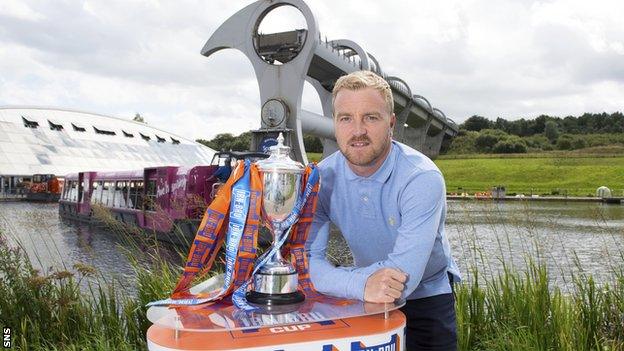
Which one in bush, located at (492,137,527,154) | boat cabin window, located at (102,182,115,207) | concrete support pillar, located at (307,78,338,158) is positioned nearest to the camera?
boat cabin window, located at (102,182,115,207)

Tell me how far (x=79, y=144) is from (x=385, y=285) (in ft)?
196

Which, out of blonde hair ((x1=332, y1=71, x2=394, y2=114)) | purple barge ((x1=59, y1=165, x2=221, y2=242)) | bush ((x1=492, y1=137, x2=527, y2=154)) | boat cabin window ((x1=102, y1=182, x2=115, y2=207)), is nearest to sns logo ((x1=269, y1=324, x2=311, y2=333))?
blonde hair ((x1=332, y1=71, x2=394, y2=114))

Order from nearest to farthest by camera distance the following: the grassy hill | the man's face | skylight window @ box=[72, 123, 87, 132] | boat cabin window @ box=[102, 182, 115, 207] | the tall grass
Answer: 1. the man's face
2. the tall grass
3. boat cabin window @ box=[102, 182, 115, 207]
4. the grassy hill
5. skylight window @ box=[72, 123, 87, 132]

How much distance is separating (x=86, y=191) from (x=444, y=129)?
5914 centimetres

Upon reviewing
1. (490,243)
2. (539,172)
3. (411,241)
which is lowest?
(490,243)

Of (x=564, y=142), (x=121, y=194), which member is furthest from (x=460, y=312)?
(x=564, y=142)

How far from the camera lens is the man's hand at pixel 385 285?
2287mm

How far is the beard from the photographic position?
7.97 feet

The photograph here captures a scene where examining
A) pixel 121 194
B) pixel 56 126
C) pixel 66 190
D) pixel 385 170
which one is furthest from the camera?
pixel 56 126

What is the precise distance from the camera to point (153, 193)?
19.6 metres

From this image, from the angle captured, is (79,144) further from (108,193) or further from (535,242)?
(535,242)

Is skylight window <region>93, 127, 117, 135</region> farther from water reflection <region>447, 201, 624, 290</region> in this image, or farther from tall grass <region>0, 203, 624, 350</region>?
tall grass <region>0, 203, 624, 350</region>

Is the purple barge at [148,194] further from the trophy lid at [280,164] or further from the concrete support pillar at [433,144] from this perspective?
the concrete support pillar at [433,144]

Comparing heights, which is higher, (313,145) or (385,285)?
(313,145)
